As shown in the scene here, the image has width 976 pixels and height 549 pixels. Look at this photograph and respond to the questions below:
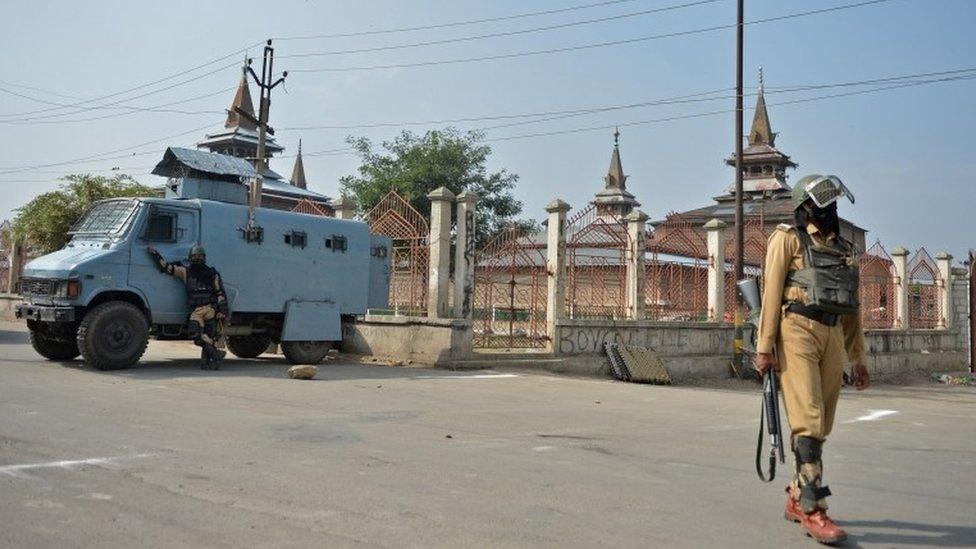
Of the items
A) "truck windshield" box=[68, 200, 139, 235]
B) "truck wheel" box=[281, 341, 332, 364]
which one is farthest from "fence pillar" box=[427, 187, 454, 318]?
"truck windshield" box=[68, 200, 139, 235]

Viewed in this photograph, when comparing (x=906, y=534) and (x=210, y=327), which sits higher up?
(x=210, y=327)

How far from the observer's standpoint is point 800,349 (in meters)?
4.19

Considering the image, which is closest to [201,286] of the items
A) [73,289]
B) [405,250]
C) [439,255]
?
[73,289]

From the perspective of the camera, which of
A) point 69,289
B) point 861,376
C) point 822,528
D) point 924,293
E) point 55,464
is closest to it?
point 822,528

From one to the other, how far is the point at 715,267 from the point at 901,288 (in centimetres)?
905

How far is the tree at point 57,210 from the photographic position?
23.5 m

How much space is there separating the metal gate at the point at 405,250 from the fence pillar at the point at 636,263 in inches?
169

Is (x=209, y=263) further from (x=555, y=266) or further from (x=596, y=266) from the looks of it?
(x=596, y=266)

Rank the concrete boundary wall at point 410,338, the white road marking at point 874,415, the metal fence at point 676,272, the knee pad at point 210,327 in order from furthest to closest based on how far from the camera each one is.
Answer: the metal fence at point 676,272 → the concrete boundary wall at point 410,338 → the knee pad at point 210,327 → the white road marking at point 874,415

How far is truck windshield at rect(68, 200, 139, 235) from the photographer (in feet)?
35.5

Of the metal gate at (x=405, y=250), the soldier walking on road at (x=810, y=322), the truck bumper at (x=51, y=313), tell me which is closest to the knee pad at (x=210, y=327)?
the truck bumper at (x=51, y=313)

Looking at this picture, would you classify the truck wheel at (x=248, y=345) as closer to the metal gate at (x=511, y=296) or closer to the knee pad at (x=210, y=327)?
the knee pad at (x=210, y=327)

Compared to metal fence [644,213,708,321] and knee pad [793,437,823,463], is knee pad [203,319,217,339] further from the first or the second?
knee pad [793,437,823,463]

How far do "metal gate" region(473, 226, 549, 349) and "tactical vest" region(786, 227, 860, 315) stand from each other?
1003 cm
